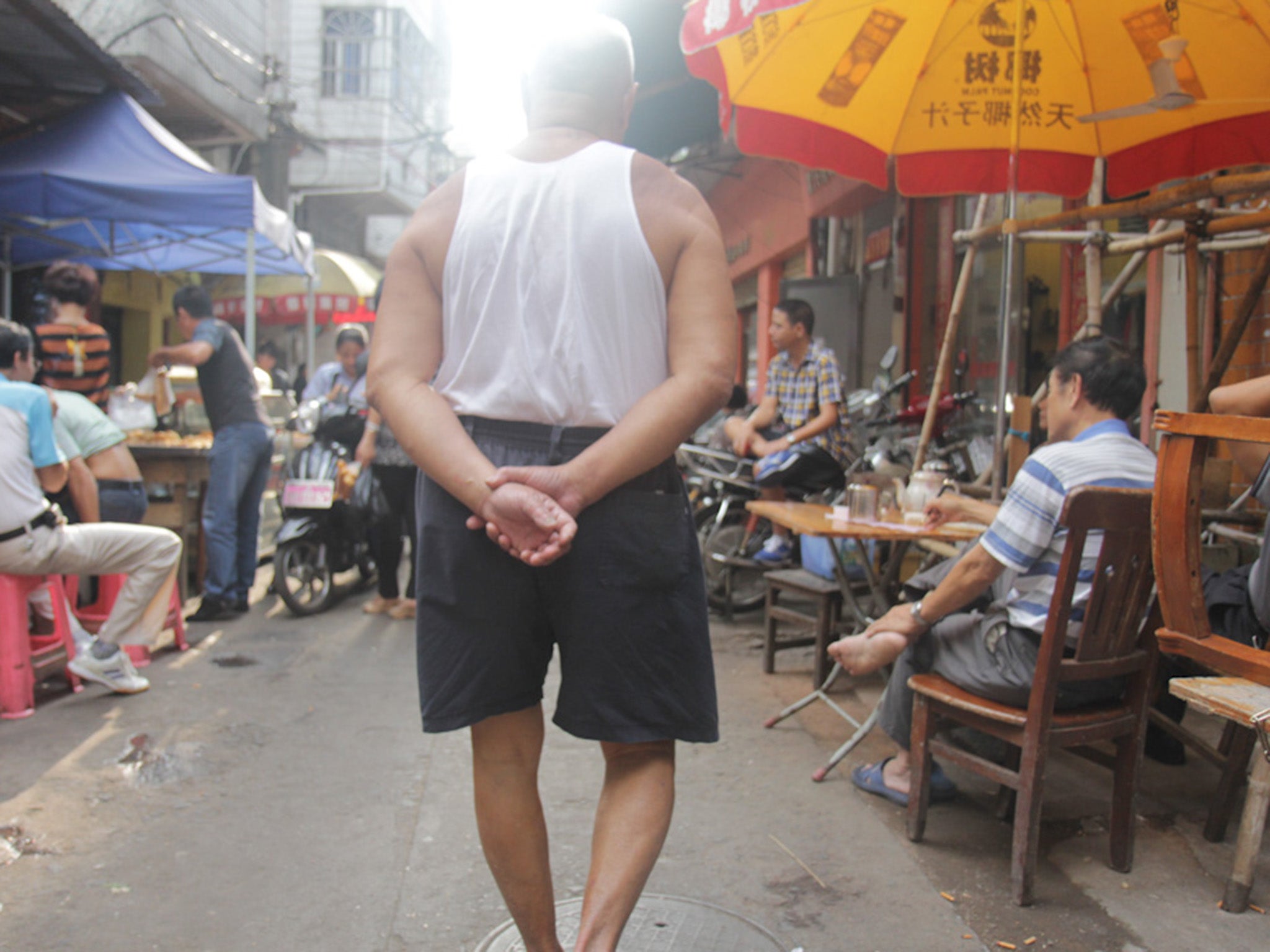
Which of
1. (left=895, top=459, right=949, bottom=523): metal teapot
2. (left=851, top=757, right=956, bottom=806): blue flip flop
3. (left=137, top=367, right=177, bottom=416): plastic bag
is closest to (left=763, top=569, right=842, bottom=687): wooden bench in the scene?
(left=895, top=459, right=949, bottom=523): metal teapot

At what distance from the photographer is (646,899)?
2.50 meters

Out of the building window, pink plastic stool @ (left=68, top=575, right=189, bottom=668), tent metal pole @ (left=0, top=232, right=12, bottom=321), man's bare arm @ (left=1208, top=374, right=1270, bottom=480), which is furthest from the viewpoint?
the building window

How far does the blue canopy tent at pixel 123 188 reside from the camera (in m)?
6.86

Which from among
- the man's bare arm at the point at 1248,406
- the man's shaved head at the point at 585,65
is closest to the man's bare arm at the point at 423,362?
the man's shaved head at the point at 585,65

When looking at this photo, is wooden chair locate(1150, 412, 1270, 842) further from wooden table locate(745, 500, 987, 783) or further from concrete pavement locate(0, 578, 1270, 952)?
wooden table locate(745, 500, 987, 783)

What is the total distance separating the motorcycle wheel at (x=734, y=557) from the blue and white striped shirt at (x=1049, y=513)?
3.22 meters

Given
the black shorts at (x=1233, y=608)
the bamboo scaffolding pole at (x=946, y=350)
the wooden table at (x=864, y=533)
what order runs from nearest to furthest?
the black shorts at (x=1233, y=608) < the wooden table at (x=864, y=533) < the bamboo scaffolding pole at (x=946, y=350)

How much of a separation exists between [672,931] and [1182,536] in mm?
1403

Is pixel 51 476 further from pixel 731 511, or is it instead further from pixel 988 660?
pixel 731 511

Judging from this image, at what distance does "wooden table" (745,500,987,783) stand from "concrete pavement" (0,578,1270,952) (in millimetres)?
120

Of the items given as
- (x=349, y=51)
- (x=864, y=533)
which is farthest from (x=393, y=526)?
(x=349, y=51)

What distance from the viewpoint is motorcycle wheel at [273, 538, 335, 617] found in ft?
19.3

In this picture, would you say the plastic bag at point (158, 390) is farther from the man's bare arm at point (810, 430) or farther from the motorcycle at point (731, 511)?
the man's bare arm at point (810, 430)

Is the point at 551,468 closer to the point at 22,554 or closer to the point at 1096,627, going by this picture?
the point at 1096,627
